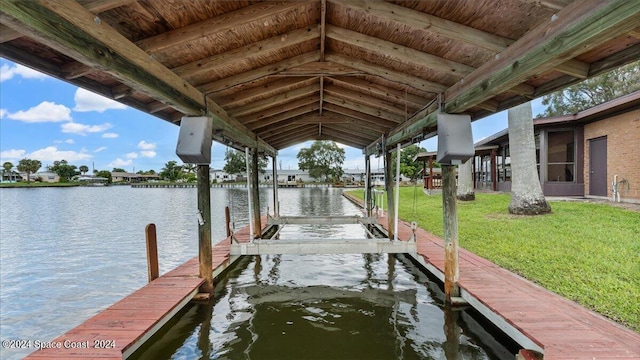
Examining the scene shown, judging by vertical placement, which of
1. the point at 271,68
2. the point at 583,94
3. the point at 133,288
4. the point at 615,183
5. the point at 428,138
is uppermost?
the point at 583,94

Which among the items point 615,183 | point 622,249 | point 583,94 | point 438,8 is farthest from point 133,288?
point 583,94

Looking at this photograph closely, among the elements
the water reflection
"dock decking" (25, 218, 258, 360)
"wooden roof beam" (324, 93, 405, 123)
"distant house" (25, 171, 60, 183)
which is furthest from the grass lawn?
"distant house" (25, 171, 60, 183)

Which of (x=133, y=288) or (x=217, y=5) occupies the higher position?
(x=217, y=5)

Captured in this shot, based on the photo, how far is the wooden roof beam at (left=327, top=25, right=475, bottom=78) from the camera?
3.68 metres

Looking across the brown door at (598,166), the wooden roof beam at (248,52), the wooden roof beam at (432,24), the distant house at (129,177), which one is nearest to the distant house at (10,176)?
the distant house at (129,177)

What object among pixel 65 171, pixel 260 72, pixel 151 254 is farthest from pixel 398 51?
pixel 65 171

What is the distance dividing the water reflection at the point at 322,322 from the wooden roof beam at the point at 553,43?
2.71 meters

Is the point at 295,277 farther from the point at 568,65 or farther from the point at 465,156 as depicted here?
the point at 568,65

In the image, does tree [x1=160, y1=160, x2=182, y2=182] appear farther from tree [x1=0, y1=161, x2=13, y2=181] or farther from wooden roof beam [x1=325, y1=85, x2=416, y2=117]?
Result: wooden roof beam [x1=325, y1=85, x2=416, y2=117]

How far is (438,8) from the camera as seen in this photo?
299 cm

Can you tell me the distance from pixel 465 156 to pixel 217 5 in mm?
3074

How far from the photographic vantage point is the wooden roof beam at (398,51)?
12.1ft

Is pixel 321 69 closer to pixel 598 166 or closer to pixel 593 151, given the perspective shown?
pixel 598 166

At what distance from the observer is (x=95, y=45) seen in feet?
7.97
